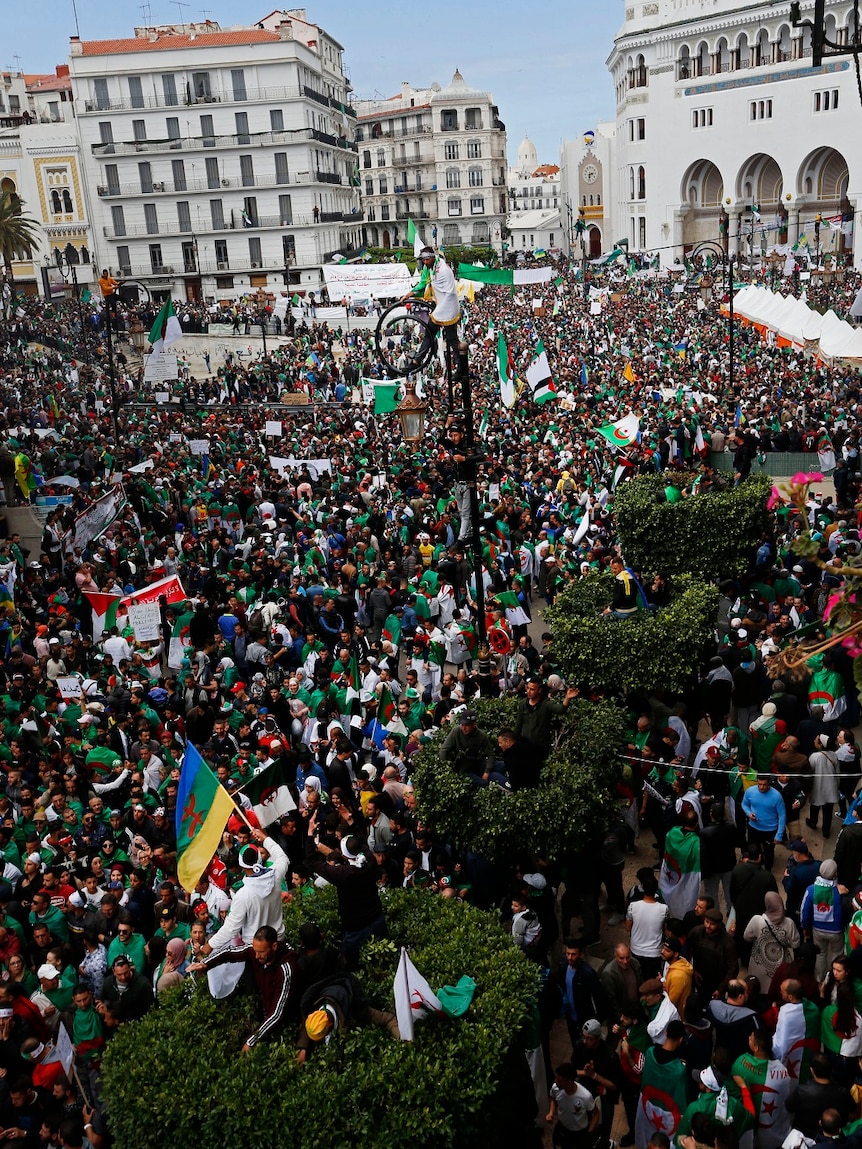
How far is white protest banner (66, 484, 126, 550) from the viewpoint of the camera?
53.7ft

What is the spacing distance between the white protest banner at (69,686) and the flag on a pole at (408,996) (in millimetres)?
6890

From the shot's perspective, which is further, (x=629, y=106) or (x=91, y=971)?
(x=629, y=106)

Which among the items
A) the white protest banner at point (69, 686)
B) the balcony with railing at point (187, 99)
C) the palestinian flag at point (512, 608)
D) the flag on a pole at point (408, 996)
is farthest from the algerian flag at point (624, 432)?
the balcony with railing at point (187, 99)

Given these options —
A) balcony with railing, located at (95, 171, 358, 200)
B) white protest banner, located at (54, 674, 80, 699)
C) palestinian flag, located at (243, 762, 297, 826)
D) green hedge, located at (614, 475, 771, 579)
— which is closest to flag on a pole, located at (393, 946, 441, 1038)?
palestinian flag, located at (243, 762, 297, 826)

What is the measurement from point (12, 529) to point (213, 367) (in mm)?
25208

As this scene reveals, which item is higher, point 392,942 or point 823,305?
point 823,305

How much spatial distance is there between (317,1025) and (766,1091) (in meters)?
2.37

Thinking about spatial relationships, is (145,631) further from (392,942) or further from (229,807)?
(392,942)

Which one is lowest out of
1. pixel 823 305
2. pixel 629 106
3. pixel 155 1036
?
pixel 155 1036

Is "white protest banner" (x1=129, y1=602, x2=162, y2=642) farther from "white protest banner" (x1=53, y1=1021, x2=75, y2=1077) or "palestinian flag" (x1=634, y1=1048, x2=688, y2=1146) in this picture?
"palestinian flag" (x1=634, y1=1048, x2=688, y2=1146)

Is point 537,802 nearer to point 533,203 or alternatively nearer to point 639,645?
point 639,645

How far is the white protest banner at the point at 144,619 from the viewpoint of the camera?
41.5 feet

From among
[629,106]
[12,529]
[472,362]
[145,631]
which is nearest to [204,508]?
[12,529]

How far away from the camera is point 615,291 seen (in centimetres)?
4575
